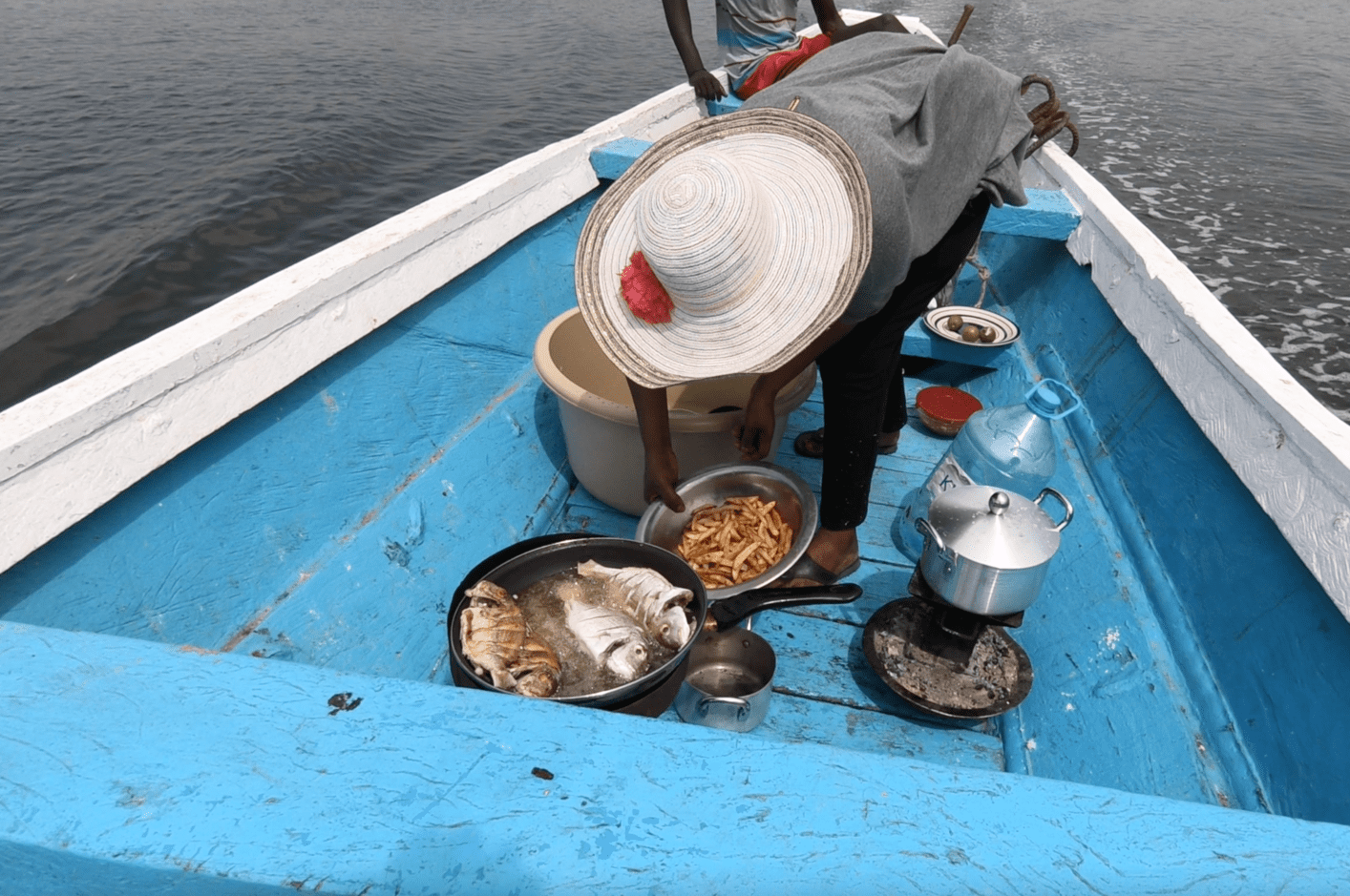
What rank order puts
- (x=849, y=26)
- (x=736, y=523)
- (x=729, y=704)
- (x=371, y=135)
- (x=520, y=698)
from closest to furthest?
(x=520, y=698), (x=729, y=704), (x=736, y=523), (x=849, y=26), (x=371, y=135)

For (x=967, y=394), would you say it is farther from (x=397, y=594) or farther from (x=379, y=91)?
(x=379, y=91)

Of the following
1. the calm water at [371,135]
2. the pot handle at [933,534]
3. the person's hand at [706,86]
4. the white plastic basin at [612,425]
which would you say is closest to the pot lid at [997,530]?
the pot handle at [933,534]

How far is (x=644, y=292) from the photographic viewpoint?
165 cm

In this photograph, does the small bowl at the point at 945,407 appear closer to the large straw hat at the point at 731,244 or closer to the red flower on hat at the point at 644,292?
the large straw hat at the point at 731,244

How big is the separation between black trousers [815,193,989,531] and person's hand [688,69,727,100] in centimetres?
386

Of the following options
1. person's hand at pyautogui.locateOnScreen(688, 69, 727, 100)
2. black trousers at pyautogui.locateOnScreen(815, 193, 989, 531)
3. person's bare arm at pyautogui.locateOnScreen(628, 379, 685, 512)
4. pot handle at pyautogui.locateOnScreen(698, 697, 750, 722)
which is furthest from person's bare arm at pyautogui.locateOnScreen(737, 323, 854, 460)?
person's hand at pyautogui.locateOnScreen(688, 69, 727, 100)

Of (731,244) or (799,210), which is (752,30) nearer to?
(799,210)

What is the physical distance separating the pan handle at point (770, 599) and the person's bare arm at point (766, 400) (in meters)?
0.58

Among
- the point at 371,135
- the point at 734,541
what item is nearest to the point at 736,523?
the point at 734,541

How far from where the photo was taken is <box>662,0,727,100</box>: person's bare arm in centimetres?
525

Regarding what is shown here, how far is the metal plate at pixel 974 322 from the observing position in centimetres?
359

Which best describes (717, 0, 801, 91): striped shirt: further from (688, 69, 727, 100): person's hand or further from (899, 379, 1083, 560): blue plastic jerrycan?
(899, 379, 1083, 560): blue plastic jerrycan

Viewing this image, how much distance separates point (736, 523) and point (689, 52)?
14.3 ft

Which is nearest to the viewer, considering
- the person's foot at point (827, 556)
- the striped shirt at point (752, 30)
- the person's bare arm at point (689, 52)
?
the person's foot at point (827, 556)
